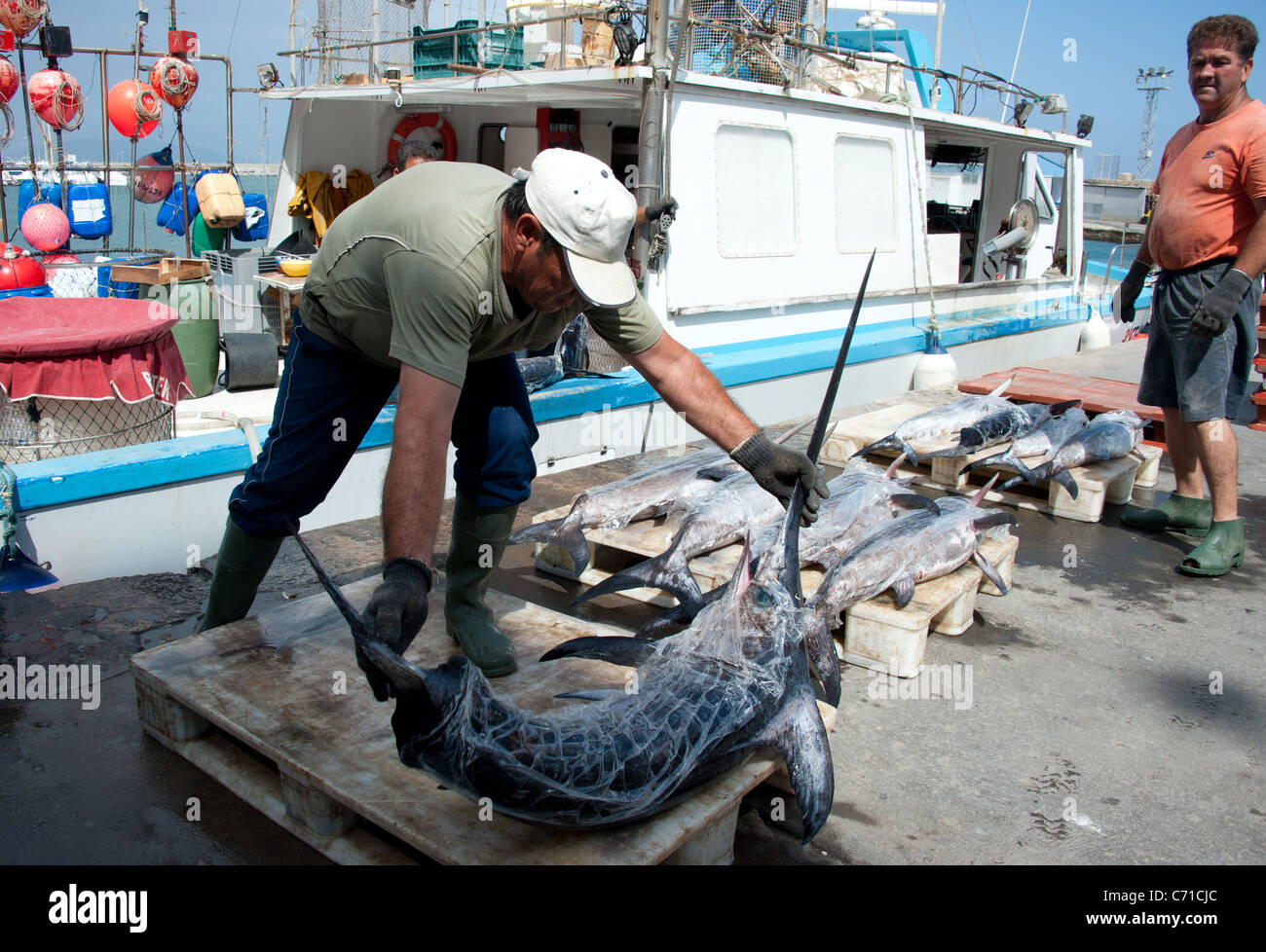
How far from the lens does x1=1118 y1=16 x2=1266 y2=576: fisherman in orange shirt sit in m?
4.40

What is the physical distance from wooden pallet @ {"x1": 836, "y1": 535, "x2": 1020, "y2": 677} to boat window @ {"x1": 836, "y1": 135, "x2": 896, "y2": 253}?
4988mm

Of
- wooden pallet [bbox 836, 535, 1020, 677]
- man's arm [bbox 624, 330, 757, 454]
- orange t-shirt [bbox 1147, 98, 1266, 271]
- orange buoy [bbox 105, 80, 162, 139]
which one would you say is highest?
orange buoy [bbox 105, 80, 162, 139]

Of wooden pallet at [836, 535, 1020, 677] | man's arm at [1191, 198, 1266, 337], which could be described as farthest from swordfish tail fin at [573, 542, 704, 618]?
man's arm at [1191, 198, 1266, 337]

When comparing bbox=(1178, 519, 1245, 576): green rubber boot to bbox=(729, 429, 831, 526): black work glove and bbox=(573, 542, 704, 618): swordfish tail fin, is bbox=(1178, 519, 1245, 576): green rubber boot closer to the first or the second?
bbox=(573, 542, 704, 618): swordfish tail fin

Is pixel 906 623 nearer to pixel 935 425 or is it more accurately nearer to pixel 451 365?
pixel 451 365

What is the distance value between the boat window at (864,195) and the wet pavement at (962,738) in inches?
173

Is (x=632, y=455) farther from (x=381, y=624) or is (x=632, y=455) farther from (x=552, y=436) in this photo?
(x=381, y=624)

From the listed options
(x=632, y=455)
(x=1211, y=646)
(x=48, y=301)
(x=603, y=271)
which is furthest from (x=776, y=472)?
(x=48, y=301)

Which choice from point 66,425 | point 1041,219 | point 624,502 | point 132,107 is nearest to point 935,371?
point 1041,219

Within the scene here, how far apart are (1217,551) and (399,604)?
14.4ft

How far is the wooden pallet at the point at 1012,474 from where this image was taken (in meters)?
5.41

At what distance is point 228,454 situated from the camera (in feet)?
14.5
